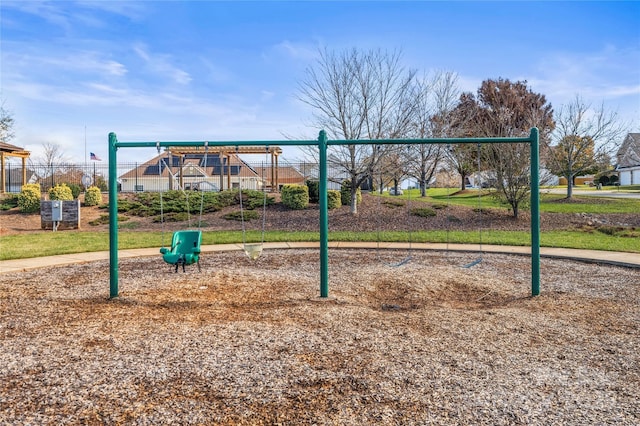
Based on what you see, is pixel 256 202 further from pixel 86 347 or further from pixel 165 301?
pixel 86 347

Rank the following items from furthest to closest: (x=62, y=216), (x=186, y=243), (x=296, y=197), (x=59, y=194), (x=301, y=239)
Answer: (x=59, y=194), (x=296, y=197), (x=62, y=216), (x=301, y=239), (x=186, y=243)

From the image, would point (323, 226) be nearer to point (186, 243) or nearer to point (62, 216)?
point (186, 243)

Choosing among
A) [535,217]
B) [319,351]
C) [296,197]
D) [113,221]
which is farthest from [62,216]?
[535,217]

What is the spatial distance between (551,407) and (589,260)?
733 centimetres

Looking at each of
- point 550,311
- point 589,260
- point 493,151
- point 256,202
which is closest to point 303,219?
point 256,202

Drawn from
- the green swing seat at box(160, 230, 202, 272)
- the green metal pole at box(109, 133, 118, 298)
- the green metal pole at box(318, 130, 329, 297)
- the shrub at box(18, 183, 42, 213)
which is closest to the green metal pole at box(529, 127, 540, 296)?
the green metal pole at box(318, 130, 329, 297)

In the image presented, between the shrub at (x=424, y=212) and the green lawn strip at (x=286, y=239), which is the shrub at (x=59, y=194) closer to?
the green lawn strip at (x=286, y=239)

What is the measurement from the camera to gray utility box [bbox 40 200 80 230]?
55.3 feet

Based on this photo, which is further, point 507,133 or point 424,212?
point 507,133

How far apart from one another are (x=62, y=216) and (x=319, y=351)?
15655 millimetres

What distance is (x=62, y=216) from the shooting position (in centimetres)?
1712

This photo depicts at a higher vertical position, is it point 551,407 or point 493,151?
point 493,151

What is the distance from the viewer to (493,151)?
18188 mm

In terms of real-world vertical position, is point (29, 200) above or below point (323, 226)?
above
